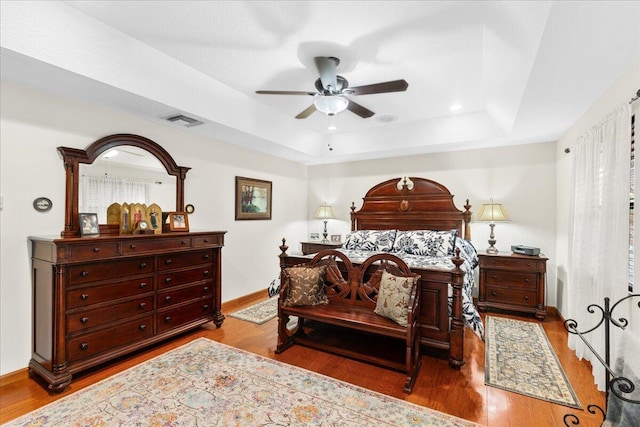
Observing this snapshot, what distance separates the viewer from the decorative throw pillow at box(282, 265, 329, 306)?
117 inches

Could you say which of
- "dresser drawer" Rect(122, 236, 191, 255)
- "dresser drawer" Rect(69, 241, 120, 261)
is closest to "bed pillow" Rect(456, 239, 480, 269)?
"dresser drawer" Rect(122, 236, 191, 255)

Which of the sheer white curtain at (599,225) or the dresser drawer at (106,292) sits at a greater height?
the sheer white curtain at (599,225)

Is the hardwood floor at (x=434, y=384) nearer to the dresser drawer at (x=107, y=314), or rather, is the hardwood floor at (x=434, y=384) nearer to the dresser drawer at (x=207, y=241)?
the dresser drawer at (x=107, y=314)

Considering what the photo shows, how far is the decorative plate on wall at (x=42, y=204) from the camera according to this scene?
2.56m

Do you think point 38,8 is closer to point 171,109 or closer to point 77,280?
point 171,109

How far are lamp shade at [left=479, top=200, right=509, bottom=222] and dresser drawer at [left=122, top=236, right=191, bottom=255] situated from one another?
3.83m

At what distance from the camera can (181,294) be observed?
10.8 ft

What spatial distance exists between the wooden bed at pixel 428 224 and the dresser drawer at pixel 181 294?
963mm

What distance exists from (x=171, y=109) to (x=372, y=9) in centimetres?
209

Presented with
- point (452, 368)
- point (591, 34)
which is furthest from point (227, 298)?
point (591, 34)

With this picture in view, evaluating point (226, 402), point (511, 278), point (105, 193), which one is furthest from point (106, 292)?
point (511, 278)

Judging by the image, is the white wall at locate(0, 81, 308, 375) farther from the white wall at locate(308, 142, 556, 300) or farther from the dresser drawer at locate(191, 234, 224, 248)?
the white wall at locate(308, 142, 556, 300)

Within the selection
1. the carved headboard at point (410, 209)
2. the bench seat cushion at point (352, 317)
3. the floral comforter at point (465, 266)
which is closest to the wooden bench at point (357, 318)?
the bench seat cushion at point (352, 317)

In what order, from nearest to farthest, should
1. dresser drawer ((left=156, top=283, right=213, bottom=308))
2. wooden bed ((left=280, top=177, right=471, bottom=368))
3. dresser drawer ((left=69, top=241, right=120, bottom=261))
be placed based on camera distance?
dresser drawer ((left=69, top=241, right=120, bottom=261)) → wooden bed ((left=280, top=177, right=471, bottom=368)) → dresser drawer ((left=156, top=283, right=213, bottom=308))
